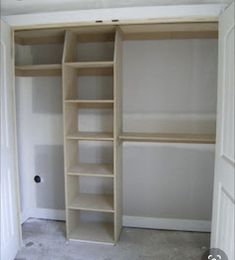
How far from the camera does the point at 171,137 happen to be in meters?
2.40

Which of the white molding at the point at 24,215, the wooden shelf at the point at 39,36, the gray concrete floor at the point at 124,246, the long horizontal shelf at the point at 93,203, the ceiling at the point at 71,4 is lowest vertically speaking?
the gray concrete floor at the point at 124,246

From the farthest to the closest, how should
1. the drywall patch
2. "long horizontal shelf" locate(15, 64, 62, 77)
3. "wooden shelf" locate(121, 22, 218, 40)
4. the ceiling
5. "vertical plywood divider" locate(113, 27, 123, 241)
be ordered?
the drywall patch < "long horizontal shelf" locate(15, 64, 62, 77) < "vertical plywood divider" locate(113, 27, 123, 241) < "wooden shelf" locate(121, 22, 218, 40) < the ceiling

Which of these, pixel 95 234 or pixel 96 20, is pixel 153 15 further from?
pixel 95 234

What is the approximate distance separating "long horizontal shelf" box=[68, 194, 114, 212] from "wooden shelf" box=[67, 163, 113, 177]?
311mm

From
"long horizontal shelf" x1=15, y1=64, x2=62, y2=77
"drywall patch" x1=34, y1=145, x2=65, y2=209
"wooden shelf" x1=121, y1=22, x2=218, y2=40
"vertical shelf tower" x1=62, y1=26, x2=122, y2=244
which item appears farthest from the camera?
"drywall patch" x1=34, y1=145, x2=65, y2=209

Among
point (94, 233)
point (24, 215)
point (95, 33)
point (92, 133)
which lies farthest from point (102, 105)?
point (24, 215)

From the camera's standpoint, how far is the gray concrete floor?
2287 millimetres

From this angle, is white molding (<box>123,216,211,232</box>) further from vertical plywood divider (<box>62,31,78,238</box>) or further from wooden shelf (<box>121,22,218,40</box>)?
wooden shelf (<box>121,22,218,40</box>)

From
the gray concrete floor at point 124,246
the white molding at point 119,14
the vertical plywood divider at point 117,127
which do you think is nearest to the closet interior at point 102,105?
the vertical plywood divider at point 117,127

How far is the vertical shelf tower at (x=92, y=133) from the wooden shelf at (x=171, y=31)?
0.49 feet

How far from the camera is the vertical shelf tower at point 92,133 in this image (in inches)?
94.0

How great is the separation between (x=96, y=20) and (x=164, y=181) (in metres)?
1.68

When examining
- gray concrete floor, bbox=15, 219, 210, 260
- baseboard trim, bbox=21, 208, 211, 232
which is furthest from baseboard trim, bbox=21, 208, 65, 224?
gray concrete floor, bbox=15, 219, 210, 260

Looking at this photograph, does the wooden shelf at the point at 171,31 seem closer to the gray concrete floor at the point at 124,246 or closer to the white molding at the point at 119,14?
the white molding at the point at 119,14
